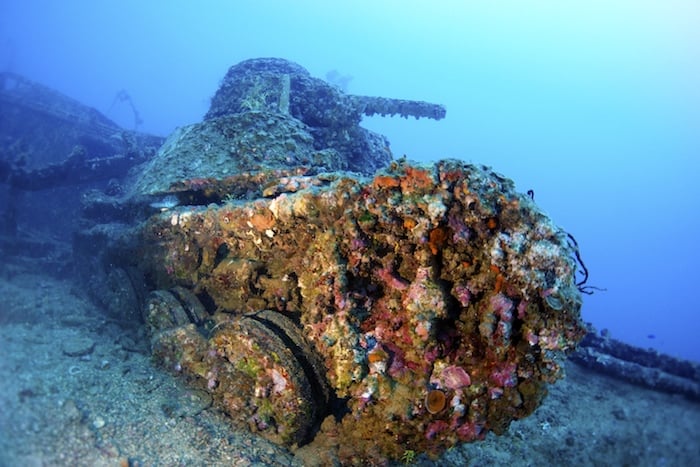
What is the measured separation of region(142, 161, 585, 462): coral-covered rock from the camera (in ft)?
11.0

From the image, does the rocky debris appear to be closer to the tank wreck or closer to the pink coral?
the tank wreck

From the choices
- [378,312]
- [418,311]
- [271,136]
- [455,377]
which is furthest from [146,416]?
[271,136]

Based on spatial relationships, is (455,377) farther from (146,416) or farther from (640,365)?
(640,365)

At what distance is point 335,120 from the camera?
9453 mm

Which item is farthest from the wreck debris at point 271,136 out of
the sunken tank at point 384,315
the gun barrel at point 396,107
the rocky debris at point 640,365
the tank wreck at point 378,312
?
the rocky debris at point 640,365

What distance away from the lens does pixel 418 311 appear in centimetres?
361

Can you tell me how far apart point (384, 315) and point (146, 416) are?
8.71 feet

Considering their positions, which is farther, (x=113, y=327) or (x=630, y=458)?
(x=113, y=327)

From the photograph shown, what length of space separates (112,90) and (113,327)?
523 ft

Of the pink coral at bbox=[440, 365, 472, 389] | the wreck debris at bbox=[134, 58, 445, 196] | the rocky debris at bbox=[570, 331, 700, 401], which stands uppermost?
the wreck debris at bbox=[134, 58, 445, 196]

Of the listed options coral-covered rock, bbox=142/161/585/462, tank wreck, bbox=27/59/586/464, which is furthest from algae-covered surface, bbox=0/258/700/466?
coral-covered rock, bbox=142/161/585/462

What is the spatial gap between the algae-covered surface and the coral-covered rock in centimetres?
51

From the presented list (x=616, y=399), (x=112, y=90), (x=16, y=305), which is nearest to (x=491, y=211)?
(x=616, y=399)

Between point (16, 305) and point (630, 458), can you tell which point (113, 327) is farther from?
point (630, 458)
